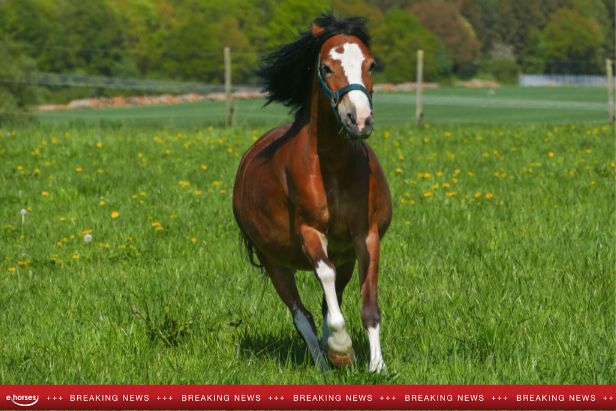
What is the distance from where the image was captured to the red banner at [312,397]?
12.0 ft

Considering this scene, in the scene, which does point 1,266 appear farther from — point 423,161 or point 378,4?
point 378,4

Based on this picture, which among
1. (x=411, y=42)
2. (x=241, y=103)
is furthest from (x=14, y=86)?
(x=411, y=42)

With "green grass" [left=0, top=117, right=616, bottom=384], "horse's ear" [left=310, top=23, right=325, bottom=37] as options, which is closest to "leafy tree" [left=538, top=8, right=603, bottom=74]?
"green grass" [left=0, top=117, right=616, bottom=384]

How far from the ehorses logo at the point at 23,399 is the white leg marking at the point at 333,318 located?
1.80 m

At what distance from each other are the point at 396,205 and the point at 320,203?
19.1 ft

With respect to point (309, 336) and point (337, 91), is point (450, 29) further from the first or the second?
point (337, 91)

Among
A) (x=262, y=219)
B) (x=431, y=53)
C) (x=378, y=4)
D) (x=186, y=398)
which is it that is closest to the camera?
(x=186, y=398)

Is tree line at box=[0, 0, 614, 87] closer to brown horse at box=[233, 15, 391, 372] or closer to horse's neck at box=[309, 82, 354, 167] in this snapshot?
brown horse at box=[233, 15, 391, 372]

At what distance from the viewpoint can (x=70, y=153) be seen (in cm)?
1509

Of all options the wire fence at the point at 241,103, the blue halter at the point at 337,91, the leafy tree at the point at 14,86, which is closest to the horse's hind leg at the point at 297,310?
the blue halter at the point at 337,91

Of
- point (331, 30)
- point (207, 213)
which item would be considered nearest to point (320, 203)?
point (331, 30)

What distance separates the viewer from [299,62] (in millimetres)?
5793

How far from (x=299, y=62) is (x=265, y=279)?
2098 millimetres

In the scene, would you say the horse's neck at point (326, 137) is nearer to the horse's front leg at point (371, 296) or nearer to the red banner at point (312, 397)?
the horse's front leg at point (371, 296)
